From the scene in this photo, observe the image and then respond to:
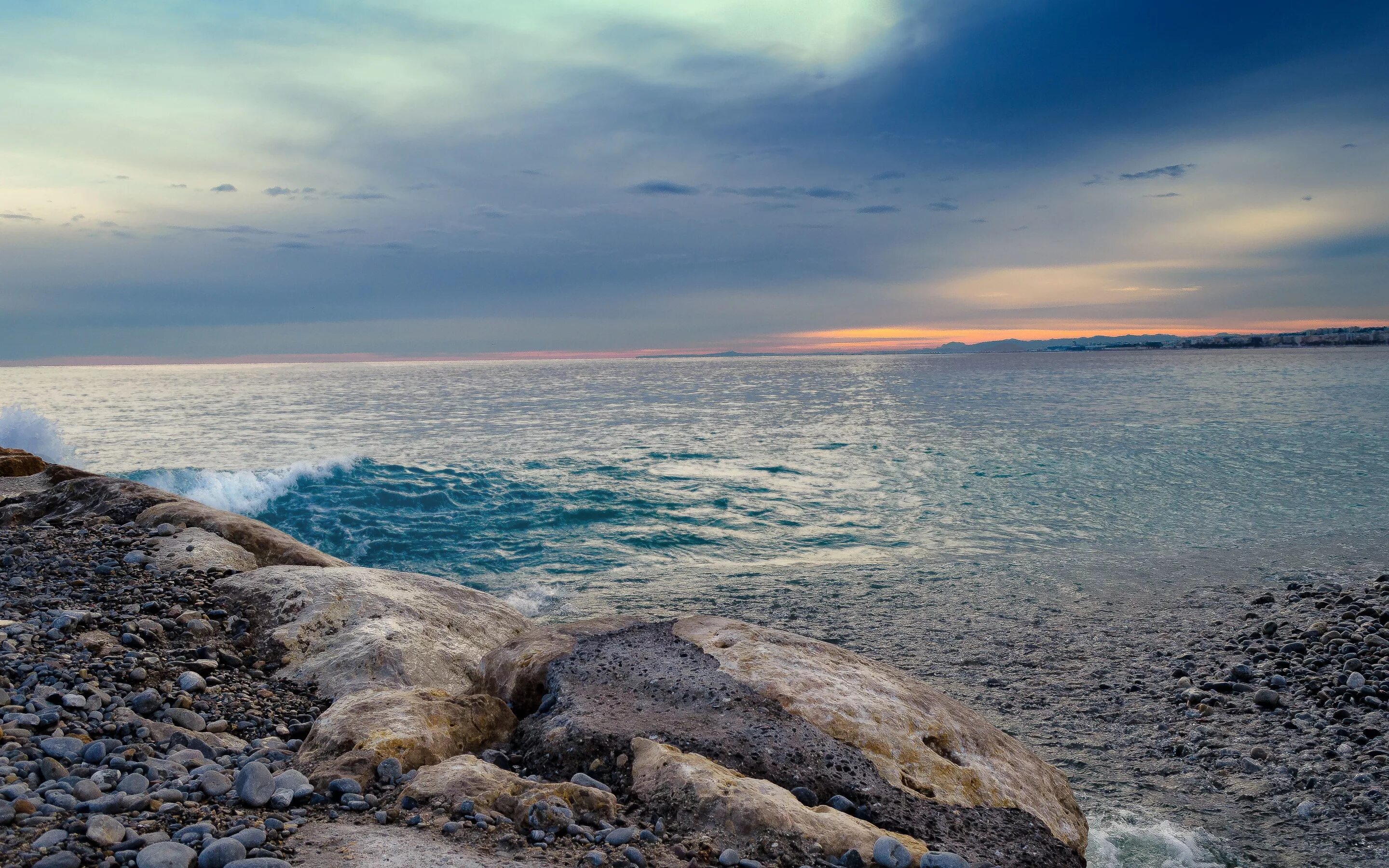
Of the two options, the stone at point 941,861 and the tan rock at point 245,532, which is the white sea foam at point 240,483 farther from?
the stone at point 941,861

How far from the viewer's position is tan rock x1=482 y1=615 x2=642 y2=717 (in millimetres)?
5617

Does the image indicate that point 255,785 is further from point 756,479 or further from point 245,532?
point 756,479

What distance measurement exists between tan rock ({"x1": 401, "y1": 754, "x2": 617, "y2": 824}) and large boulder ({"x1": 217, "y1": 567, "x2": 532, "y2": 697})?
5.92 feet

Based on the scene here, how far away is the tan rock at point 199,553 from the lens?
7727 mm

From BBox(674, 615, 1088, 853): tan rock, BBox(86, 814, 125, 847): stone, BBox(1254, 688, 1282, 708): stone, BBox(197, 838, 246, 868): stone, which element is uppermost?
BBox(86, 814, 125, 847): stone

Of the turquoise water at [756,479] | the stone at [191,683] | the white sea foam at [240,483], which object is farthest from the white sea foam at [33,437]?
the stone at [191,683]

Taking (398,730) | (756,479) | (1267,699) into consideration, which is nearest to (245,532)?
(398,730)

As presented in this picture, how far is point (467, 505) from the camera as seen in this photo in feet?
64.6

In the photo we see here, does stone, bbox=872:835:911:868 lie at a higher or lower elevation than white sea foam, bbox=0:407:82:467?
higher

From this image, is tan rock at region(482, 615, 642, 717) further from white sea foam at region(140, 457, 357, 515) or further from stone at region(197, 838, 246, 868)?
white sea foam at region(140, 457, 357, 515)

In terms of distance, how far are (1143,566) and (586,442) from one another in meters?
21.9

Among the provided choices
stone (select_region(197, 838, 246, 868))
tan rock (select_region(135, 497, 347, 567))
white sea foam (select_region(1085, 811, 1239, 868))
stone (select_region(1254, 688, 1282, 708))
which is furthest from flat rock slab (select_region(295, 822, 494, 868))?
stone (select_region(1254, 688, 1282, 708))

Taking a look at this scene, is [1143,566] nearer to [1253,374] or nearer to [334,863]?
[334,863]

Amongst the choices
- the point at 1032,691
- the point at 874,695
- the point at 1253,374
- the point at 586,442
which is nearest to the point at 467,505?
the point at 586,442
